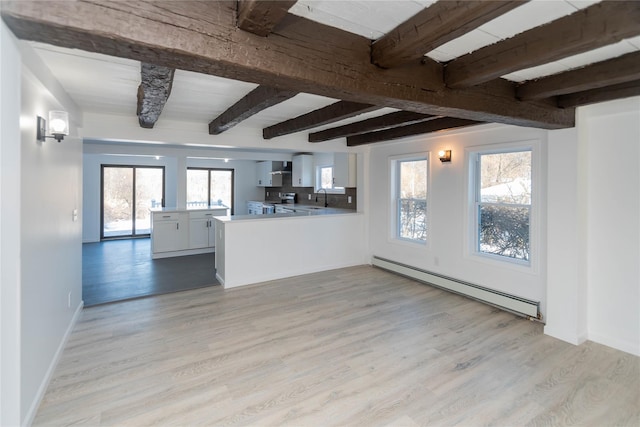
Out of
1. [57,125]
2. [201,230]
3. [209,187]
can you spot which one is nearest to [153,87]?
[57,125]

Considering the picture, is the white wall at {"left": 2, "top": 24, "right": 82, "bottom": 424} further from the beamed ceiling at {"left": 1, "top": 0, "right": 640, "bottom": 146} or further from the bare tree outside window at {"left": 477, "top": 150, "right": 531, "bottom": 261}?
the bare tree outside window at {"left": 477, "top": 150, "right": 531, "bottom": 261}

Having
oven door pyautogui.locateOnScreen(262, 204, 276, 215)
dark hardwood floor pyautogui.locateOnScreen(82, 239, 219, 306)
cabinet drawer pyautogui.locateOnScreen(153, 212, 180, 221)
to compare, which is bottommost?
dark hardwood floor pyautogui.locateOnScreen(82, 239, 219, 306)

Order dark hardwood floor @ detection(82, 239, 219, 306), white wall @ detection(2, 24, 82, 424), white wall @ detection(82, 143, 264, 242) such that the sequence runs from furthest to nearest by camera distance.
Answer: white wall @ detection(82, 143, 264, 242) < dark hardwood floor @ detection(82, 239, 219, 306) < white wall @ detection(2, 24, 82, 424)

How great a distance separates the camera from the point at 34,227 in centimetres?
210

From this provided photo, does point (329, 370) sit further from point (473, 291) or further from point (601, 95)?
point (601, 95)

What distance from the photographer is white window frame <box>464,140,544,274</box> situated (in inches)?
139

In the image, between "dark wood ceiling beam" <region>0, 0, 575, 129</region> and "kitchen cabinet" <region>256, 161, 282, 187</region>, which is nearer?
"dark wood ceiling beam" <region>0, 0, 575, 129</region>

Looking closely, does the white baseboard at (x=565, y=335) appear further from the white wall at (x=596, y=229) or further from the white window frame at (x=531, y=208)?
the white window frame at (x=531, y=208)

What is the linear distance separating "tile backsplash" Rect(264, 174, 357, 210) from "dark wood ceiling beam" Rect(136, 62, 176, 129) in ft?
13.5

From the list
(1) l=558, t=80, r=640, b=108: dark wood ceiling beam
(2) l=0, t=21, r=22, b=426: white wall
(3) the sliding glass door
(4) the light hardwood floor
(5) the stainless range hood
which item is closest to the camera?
(2) l=0, t=21, r=22, b=426: white wall

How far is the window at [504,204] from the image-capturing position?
3740mm

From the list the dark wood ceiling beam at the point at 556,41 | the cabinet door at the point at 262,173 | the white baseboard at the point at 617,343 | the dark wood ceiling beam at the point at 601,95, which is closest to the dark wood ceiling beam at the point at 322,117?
the dark wood ceiling beam at the point at 556,41

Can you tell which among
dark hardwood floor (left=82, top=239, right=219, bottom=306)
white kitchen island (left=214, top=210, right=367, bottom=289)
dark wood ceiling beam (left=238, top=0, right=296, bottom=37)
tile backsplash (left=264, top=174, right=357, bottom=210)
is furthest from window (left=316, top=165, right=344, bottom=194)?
dark wood ceiling beam (left=238, top=0, right=296, bottom=37)

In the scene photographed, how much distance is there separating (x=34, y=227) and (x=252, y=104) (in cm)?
182
